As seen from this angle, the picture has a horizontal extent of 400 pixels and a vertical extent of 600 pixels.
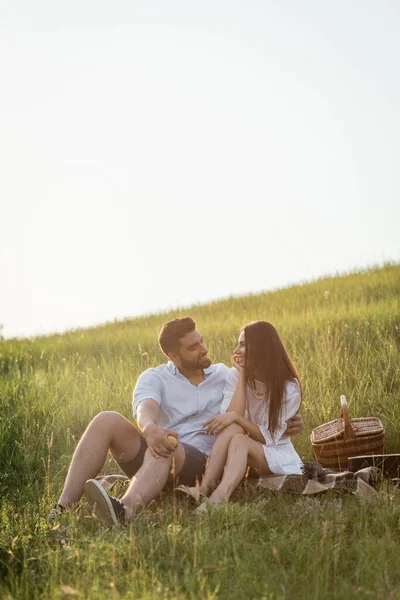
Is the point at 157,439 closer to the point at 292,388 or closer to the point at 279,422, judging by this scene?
the point at 279,422

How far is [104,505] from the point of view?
5242 millimetres

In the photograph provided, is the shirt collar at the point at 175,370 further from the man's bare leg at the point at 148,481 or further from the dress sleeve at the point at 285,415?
the man's bare leg at the point at 148,481

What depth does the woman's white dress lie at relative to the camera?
6184mm

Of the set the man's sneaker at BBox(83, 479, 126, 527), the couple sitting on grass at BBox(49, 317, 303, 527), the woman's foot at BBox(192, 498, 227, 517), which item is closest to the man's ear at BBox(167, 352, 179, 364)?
the couple sitting on grass at BBox(49, 317, 303, 527)

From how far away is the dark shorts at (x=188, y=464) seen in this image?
5.96m

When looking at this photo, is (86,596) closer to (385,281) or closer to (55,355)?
(55,355)

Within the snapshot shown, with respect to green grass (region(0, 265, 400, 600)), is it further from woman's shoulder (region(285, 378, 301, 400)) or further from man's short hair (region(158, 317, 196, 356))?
man's short hair (region(158, 317, 196, 356))

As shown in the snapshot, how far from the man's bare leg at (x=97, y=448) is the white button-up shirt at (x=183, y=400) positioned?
376mm

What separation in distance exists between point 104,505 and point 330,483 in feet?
6.44

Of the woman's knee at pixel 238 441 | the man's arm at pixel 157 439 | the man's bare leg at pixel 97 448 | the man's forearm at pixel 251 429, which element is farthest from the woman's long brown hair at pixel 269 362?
the man's bare leg at pixel 97 448

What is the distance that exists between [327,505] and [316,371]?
4.07 metres

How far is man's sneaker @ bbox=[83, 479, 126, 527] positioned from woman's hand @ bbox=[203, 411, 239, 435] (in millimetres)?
944

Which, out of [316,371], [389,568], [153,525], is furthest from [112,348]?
[389,568]

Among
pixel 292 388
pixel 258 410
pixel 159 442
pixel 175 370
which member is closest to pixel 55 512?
pixel 159 442
